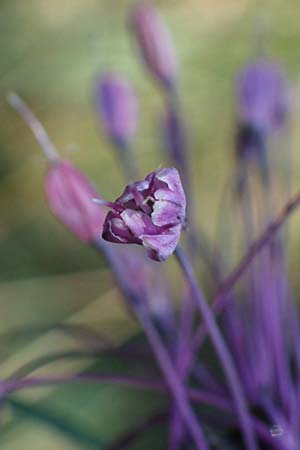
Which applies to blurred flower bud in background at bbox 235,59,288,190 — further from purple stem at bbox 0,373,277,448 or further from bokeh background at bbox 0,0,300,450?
bokeh background at bbox 0,0,300,450

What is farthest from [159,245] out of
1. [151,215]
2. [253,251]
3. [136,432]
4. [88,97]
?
[88,97]

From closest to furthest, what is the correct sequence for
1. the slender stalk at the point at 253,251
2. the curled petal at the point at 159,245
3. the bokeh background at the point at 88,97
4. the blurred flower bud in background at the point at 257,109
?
the curled petal at the point at 159,245 < the slender stalk at the point at 253,251 < the blurred flower bud in background at the point at 257,109 < the bokeh background at the point at 88,97

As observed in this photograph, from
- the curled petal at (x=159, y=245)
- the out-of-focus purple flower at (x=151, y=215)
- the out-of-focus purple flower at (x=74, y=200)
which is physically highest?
the out-of-focus purple flower at (x=74, y=200)

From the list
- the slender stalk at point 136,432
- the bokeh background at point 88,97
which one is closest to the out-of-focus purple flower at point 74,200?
the slender stalk at point 136,432

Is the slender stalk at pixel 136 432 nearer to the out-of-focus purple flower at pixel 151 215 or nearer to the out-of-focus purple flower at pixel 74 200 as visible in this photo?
the out-of-focus purple flower at pixel 74 200

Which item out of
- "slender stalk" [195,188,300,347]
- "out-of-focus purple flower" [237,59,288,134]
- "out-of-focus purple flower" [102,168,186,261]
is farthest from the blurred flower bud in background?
"out-of-focus purple flower" [102,168,186,261]
